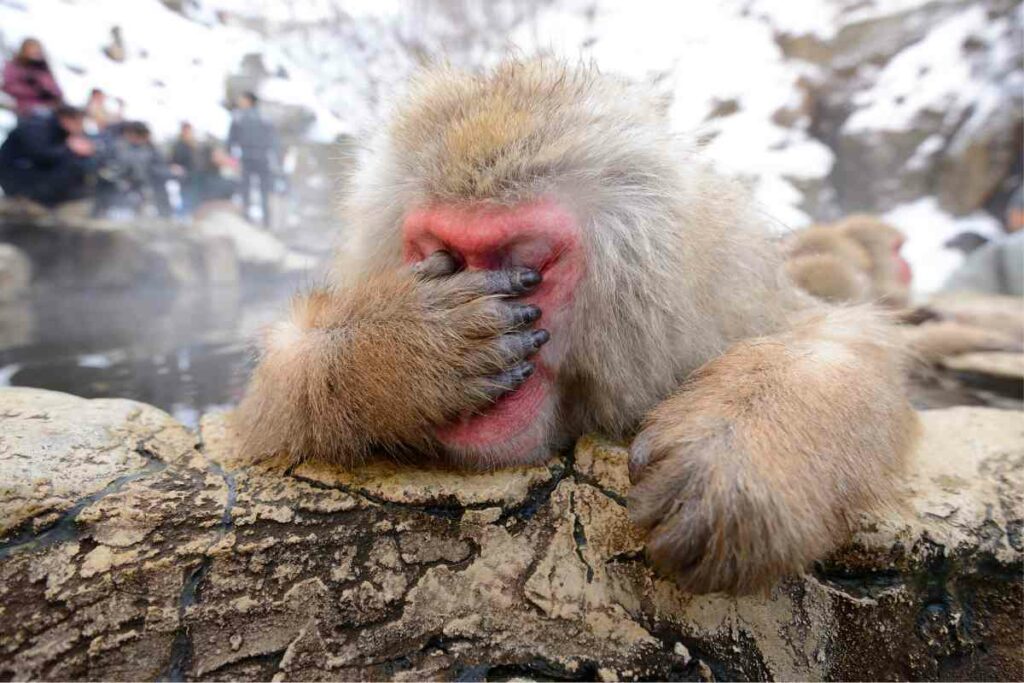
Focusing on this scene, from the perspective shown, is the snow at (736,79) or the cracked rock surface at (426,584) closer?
the cracked rock surface at (426,584)

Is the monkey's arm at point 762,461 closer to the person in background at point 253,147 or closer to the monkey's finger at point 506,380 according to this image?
the monkey's finger at point 506,380

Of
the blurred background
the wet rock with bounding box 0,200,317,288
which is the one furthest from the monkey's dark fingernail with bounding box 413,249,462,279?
the wet rock with bounding box 0,200,317,288

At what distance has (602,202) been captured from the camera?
1829 millimetres

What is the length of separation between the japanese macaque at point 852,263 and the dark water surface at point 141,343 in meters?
3.64

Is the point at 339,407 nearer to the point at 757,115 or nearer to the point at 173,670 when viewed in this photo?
the point at 173,670

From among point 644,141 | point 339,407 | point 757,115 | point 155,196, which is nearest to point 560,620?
point 339,407

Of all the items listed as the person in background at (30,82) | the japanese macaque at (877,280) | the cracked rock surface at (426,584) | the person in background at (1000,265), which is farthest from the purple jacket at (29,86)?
the person in background at (1000,265)

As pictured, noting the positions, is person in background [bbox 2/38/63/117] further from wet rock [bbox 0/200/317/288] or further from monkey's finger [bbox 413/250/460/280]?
monkey's finger [bbox 413/250/460/280]

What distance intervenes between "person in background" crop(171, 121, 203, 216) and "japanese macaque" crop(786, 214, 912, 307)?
3.84m

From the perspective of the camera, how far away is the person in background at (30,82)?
303 centimetres

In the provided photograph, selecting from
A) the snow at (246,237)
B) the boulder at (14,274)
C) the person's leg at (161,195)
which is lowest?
the boulder at (14,274)

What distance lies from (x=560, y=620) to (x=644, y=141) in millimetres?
1399

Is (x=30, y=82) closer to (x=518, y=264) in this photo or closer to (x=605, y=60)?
(x=605, y=60)

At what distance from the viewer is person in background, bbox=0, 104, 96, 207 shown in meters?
3.07
